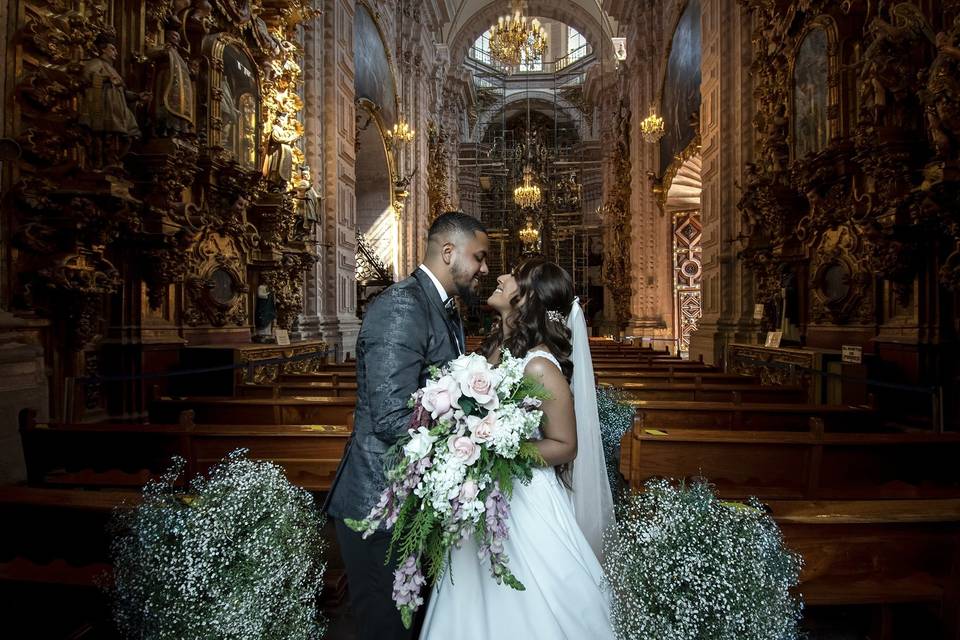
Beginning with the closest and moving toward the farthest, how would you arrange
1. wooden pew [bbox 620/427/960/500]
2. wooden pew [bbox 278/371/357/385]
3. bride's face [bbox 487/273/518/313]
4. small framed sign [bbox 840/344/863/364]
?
bride's face [bbox 487/273/518/313], wooden pew [bbox 620/427/960/500], small framed sign [bbox 840/344/863/364], wooden pew [bbox 278/371/357/385]

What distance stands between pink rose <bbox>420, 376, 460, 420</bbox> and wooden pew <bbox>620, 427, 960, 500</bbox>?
2356 mm

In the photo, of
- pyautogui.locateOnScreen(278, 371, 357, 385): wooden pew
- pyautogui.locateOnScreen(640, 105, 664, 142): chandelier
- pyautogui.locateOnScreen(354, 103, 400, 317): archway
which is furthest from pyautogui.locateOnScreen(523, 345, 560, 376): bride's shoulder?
pyautogui.locateOnScreen(354, 103, 400, 317): archway

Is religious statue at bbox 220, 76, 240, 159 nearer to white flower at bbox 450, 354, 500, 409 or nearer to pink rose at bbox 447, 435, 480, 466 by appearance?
white flower at bbox 450, 354, 500, 409

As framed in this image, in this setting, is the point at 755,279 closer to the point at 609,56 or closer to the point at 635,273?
the point at 635,273

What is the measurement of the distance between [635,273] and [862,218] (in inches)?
547

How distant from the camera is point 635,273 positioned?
20938 millimetres

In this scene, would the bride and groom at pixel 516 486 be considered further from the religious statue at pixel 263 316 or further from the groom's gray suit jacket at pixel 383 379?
the religious statue at pixel 263 316

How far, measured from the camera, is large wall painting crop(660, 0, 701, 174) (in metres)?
14.6

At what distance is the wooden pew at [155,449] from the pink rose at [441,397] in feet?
7.91

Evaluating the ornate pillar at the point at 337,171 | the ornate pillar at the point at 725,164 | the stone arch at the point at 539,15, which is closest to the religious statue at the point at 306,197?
the ornate pillar at the point at 337,171

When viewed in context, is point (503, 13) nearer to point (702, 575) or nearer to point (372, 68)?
point (372, 68)

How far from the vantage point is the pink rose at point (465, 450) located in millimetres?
1697

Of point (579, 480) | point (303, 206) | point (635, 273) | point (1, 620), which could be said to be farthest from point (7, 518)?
point (635, 273)

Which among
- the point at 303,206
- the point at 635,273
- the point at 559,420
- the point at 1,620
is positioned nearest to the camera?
the point at 559,420
